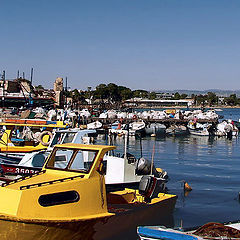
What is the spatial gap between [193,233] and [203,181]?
13931mm

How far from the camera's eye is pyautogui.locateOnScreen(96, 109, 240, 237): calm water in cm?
1748

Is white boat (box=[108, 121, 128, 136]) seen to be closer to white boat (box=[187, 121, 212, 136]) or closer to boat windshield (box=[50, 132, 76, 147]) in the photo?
white boat (box=[187, 121, 212, 136])

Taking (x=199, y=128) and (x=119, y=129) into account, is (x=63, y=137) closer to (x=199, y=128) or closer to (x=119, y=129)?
(x=119, y=129)

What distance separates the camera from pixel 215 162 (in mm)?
33438

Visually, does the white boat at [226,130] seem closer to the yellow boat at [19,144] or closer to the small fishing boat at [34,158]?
the yellow boat at [19,144]

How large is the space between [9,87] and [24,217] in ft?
304

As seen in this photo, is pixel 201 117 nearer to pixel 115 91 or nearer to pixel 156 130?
pixel 156 130

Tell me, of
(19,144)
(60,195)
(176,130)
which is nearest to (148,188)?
(60,195)

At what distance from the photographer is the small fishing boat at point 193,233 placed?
10.3 metres

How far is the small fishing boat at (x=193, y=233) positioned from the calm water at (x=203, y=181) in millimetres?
4558

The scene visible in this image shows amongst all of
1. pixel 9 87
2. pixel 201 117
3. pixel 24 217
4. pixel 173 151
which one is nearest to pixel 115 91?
pixel 9 87

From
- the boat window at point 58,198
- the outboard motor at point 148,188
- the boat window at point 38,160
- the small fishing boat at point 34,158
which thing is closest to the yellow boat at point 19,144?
the small fishing boat at point 34,158

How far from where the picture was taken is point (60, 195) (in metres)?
10.5

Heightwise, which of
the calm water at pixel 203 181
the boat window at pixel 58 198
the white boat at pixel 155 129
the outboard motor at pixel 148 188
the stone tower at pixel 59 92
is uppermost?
the stone tower at pixel 59 92
